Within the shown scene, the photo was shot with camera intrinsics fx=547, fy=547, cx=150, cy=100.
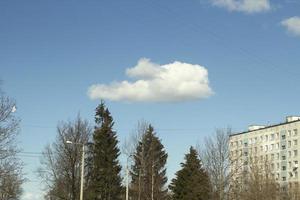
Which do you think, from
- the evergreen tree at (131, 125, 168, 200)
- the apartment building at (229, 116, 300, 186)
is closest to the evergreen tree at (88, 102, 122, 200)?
the evergreen tree at (131, 125, 168, 200)

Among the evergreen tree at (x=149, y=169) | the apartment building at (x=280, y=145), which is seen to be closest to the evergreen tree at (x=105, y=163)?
the evergreen tree at (x=149, y=169)

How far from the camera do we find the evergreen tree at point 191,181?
209ft

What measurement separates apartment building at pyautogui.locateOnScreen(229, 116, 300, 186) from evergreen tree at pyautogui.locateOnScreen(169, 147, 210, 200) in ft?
193

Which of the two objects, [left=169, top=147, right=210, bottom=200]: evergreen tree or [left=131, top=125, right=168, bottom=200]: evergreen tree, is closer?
[left=169, top=147, right=210, bottom=200]: evergreen tree

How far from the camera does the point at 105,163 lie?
64.2m

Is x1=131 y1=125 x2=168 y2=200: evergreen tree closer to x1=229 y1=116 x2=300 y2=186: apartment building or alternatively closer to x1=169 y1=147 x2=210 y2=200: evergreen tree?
x1=169 y1=147 x2=210 y2=200: evergreen tree

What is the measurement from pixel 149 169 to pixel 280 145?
7103 centimetres

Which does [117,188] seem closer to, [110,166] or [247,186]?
[110,166]

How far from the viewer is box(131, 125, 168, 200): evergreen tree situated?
6988 centimetres

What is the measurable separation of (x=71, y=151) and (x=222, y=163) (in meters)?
21.0

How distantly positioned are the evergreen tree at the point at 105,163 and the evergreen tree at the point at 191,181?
6.92 meters

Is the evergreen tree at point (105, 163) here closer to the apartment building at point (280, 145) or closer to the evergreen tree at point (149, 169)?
the evergreen tree at point (149, 169)

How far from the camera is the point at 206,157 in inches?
2876

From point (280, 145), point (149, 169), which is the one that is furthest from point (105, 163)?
point (280, 145)
